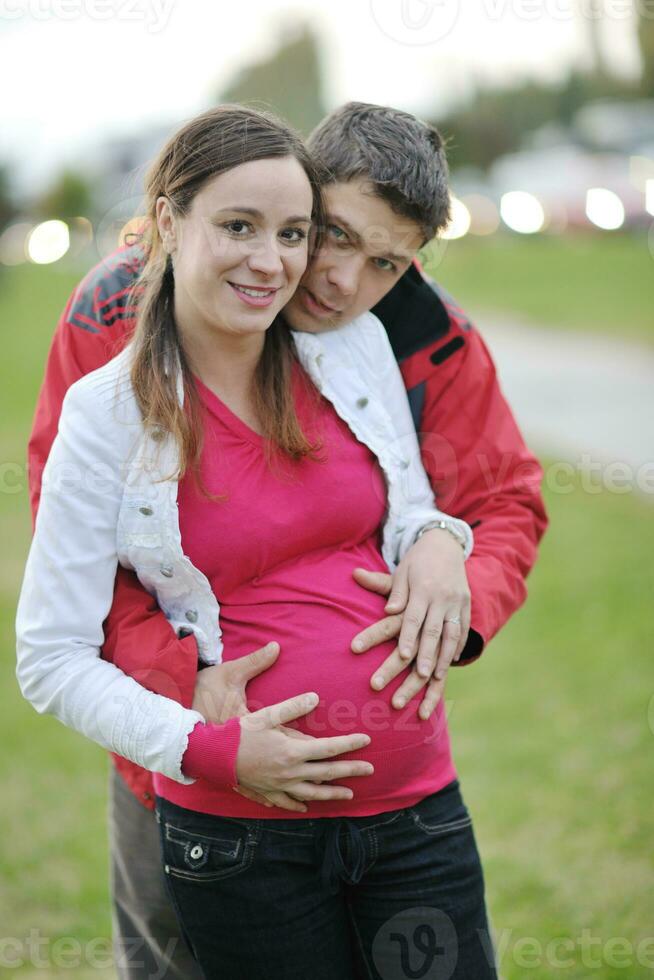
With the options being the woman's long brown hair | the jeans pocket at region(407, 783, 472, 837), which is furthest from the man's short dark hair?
the jeans pocket at region(407, 783, 472, 837)

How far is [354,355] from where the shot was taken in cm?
207

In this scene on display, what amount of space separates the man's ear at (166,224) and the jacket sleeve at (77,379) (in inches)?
8.4

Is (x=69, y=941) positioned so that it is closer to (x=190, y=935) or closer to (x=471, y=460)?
(x=190, y=935)

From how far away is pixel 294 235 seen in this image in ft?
6.04

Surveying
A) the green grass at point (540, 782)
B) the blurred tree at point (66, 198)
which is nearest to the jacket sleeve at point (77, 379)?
the green grass at point (540, 782)

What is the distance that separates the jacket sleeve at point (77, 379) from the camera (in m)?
1.78

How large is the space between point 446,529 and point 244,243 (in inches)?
26.4

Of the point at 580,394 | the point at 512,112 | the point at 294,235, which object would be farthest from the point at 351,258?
the point at 512,112

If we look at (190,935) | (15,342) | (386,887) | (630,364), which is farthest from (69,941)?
(15,342)

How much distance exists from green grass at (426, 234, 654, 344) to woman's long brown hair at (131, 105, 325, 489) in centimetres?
912

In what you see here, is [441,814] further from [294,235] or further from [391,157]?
[391,157]

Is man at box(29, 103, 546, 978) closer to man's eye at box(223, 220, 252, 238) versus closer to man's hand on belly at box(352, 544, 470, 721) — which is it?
man's hand on belly at box(352, 544, 470, 721)

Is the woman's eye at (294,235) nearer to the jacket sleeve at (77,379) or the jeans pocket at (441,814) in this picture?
the jacket sleeve at (77,379)

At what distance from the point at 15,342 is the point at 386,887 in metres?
14.3
